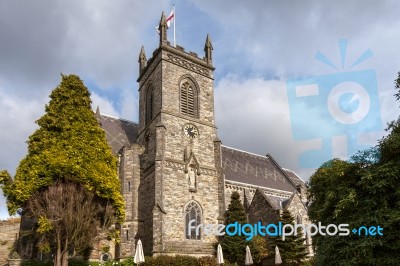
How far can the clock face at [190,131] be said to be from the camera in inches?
1182

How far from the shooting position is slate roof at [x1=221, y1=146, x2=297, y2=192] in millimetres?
35906

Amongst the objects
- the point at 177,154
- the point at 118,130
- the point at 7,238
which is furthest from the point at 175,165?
the point at 7,238

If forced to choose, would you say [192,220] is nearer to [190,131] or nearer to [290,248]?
[190,131]

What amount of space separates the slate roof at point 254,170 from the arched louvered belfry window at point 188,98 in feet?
23.1

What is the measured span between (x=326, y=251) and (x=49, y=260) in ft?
57.3

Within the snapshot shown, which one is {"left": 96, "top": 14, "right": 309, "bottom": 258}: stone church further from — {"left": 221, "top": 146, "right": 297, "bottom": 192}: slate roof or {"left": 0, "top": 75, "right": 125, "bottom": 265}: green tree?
{"left": 0, "top": 75, "right": 125, "bottom": 265}: green tree

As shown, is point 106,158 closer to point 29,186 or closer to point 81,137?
point 81,137

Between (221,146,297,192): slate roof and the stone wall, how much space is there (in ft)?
58.7

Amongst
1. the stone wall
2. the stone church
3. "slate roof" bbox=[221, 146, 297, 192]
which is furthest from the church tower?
the stone wall

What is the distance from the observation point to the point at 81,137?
2131 cm

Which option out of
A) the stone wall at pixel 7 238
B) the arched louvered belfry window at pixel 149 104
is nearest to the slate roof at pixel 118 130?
the arched louvered belfry window at pixel 149 104

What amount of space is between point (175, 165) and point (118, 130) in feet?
27.6

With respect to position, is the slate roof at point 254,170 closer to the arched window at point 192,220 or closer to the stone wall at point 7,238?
the arched window at point 192,220

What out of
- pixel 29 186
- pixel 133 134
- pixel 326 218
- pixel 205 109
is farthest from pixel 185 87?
pixel 326 218
